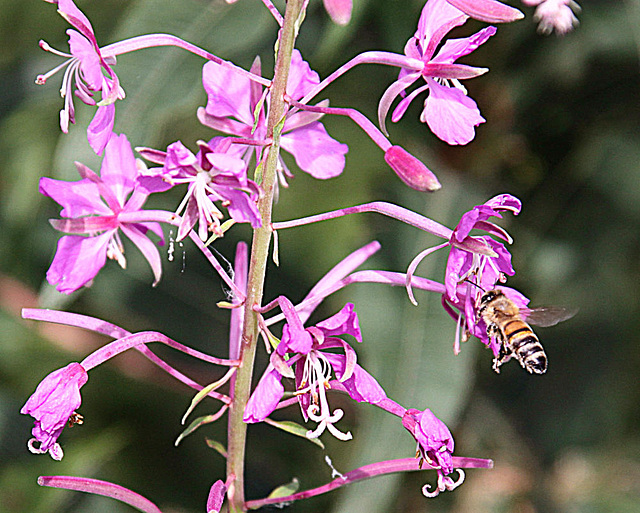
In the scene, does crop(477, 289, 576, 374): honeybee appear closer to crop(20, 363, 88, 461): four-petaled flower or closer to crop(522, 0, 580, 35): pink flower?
crop(522, 0, 580, 35): pink flower

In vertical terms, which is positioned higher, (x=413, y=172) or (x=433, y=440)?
(x=413, y=172)

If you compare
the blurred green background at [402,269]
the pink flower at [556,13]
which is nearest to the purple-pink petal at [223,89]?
the pink flower at [556,13]

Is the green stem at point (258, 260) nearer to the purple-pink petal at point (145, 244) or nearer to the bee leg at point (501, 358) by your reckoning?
the purple-pink petal at point (145, 244)

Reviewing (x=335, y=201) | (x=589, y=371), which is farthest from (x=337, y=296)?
(x=589, y=371)

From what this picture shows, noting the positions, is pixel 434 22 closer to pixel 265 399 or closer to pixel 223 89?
pixel 223 89

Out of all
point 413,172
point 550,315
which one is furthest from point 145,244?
point 550,315

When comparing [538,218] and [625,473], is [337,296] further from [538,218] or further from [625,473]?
[625,473]
